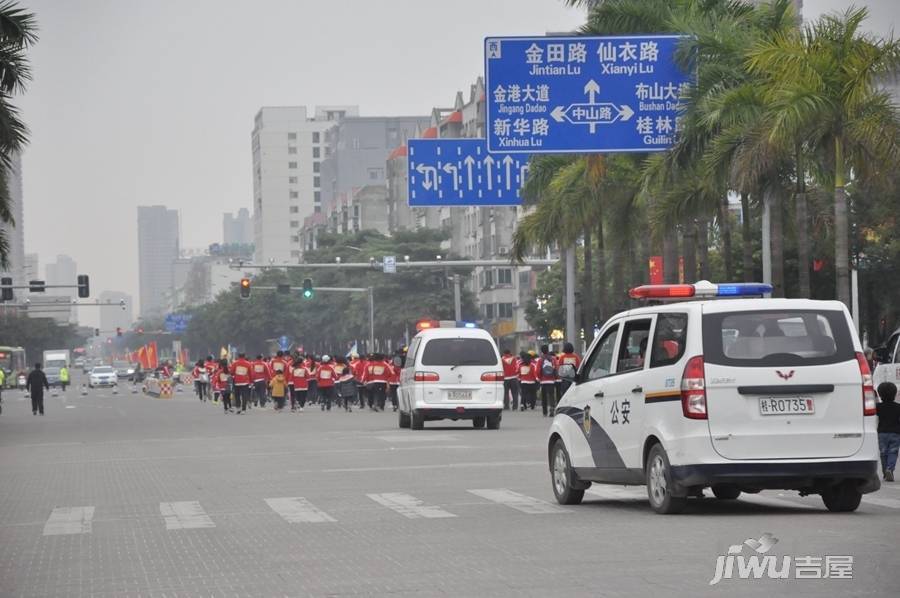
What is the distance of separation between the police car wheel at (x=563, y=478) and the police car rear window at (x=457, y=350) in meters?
18.2

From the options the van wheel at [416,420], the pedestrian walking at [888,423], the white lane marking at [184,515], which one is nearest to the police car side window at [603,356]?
the pedestrian walking at [888,423]

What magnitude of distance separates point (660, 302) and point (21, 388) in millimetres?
115643

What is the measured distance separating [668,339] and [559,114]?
65.7 feet

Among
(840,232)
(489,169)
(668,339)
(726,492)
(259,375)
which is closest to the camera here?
(668,339)

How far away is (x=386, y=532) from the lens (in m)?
14.8

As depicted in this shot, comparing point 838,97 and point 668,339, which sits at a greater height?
point 838,97

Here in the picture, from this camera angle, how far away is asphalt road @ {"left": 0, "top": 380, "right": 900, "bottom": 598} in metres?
11.3

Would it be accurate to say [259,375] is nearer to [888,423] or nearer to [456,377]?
[456,377]

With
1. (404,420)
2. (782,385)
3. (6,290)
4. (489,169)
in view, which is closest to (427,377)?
(404,420)

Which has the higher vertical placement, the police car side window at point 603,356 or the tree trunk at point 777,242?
the tree trunk at point 777,242

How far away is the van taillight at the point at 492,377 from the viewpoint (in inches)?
1395

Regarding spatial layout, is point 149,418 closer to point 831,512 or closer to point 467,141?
point 467,141

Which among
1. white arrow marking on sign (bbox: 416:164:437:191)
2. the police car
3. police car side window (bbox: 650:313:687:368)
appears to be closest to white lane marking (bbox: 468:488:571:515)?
the police car

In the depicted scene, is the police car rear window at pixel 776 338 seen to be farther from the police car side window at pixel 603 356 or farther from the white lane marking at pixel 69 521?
the white lane marking at pixel 69 521
